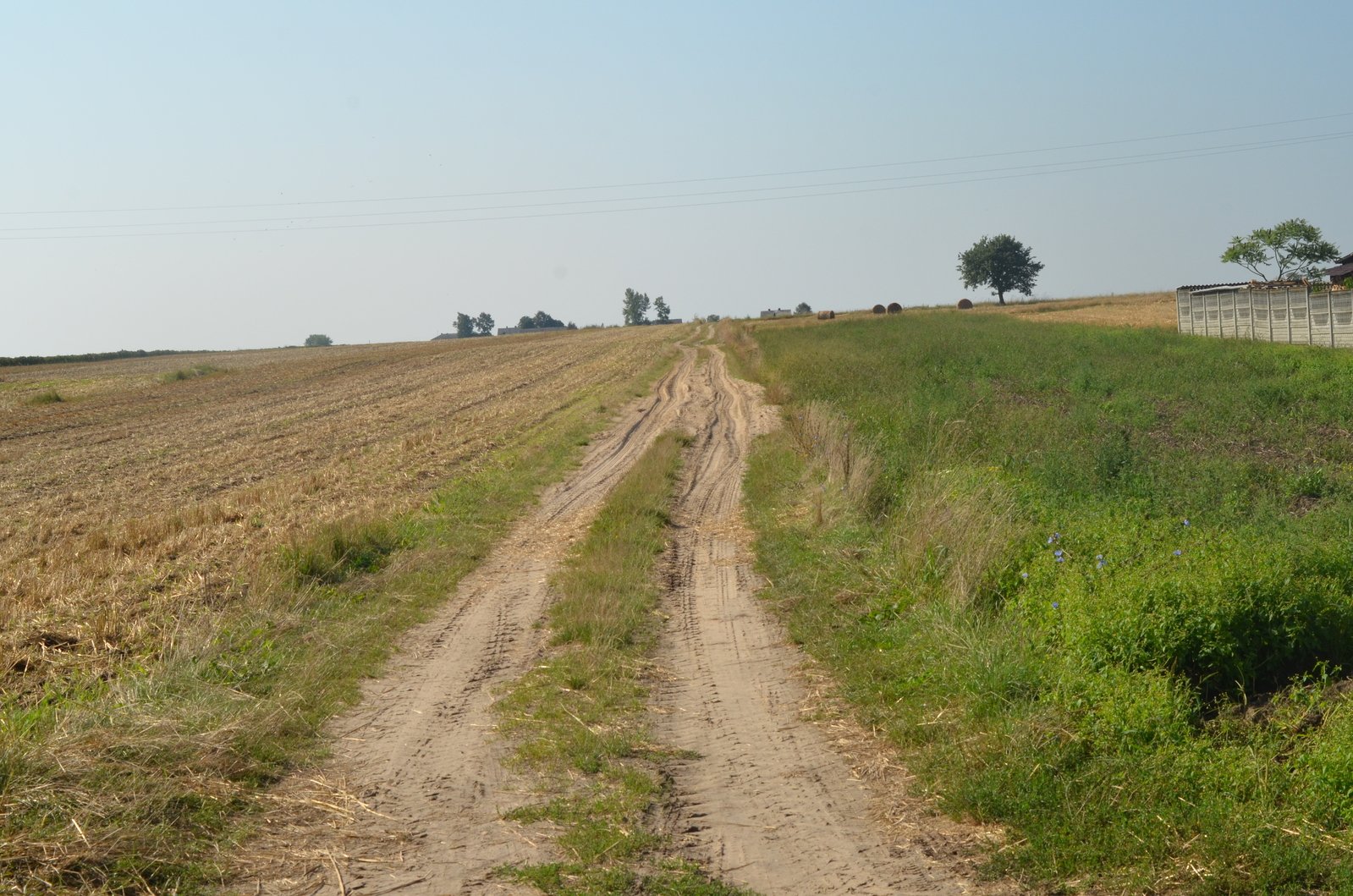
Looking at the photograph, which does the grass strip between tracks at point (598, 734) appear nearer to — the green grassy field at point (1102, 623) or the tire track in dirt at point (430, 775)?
the tire track in dirt at point (430, 775)

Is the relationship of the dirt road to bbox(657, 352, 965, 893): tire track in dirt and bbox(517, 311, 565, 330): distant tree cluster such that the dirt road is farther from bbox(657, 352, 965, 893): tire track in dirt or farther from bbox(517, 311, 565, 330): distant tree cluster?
bbox(517, 311, 565, 330): distant tree cluster

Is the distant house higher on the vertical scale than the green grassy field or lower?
higher

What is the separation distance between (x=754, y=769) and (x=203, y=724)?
3406 millimetres

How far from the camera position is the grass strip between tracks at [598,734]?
5.09 metres

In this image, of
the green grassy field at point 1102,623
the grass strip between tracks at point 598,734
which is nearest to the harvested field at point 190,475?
the grass strip between tracks at point 598,734

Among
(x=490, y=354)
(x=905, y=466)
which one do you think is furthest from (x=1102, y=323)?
(x=905, y=466)

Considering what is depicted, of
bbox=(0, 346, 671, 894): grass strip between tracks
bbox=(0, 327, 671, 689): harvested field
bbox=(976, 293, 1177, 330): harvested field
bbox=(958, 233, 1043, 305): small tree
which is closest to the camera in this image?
bbox=(0, 346, 671, 894): grass strip between tracks

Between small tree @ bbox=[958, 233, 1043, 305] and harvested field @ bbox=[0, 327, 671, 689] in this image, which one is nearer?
harvested field @ bbox=[0, 327, 671, 689]

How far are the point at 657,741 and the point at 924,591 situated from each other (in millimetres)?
3242

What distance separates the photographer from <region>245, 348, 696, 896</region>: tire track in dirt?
5.12 m

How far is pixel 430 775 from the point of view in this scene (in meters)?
6.37

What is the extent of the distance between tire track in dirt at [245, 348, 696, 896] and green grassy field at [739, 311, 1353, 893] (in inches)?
98.1

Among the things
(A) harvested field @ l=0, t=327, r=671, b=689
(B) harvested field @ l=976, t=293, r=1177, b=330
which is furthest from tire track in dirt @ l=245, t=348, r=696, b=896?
(B) harvested field @ l=976, t=293, r=1177, b=330

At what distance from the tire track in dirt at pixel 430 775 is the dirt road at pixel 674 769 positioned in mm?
13
